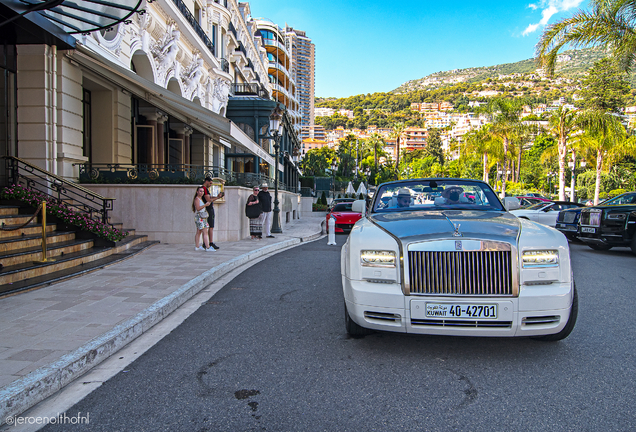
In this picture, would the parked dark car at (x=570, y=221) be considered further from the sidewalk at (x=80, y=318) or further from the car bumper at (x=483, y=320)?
the car bumper at (x=483, y=320)

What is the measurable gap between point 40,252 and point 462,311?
7.04 meters

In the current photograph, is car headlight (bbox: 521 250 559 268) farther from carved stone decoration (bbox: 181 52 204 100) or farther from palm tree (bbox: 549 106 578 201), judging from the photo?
palm tree (bbox: 549 106 578 201)

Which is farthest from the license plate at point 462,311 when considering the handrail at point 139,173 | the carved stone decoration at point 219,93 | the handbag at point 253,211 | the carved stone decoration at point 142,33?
the carved stone decoration at point 219,93

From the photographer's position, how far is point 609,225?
11.3 metres

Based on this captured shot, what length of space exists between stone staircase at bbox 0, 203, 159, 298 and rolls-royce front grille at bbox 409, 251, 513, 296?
5.37 m

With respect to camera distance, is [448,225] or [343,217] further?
[343,217]

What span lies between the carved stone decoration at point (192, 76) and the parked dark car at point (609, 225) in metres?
16.5

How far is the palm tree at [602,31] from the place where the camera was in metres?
15.0

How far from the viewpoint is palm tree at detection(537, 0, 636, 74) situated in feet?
49.1

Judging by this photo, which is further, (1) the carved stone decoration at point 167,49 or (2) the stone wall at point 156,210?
(1) the carved stone decoration at point 167,49

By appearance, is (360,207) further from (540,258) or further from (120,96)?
(120,96)

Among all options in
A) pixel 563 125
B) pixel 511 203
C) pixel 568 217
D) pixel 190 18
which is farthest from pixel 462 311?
pixel 563 125

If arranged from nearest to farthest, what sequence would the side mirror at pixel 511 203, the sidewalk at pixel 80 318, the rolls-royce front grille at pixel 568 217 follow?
the sidewalk at pixel 80 318
the side mirror at pixel 511 203
the rolls-royce front grille at pixel 568 217

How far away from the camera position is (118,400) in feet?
9.78
